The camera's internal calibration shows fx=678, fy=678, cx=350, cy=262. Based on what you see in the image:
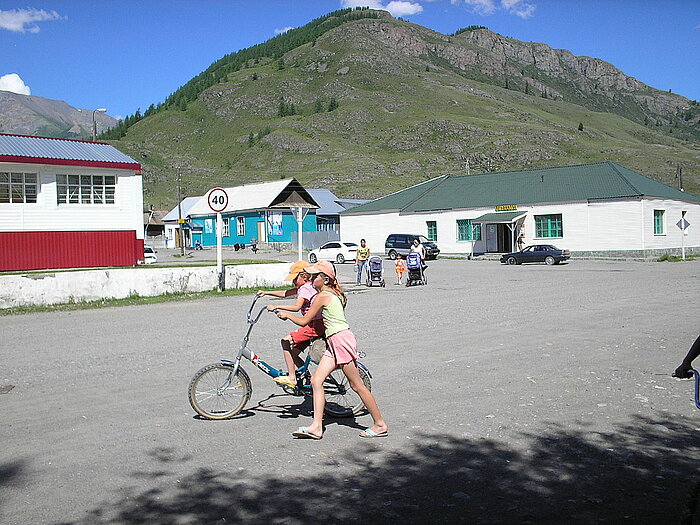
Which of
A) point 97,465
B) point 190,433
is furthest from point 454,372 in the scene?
point 97,465

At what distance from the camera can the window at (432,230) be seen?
178ft

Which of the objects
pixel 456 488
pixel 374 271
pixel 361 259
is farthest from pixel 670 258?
pixel 456 488

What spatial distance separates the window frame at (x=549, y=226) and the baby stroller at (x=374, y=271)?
26.5 m

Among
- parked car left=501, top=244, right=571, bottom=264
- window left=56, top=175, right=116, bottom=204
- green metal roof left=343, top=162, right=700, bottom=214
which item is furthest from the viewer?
green metal roof left=343, top=162, right=700, bottom=214

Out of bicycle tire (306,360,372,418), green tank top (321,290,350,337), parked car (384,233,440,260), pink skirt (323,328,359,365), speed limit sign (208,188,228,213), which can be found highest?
speed limit sign (208,188,228,213)

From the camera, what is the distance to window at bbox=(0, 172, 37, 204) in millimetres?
28500

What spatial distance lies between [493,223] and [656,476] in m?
46.8

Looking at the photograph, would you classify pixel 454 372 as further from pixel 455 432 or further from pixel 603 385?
pixel 455 432

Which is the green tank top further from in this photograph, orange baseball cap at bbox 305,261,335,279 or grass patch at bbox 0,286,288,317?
grass patch at bbox 0,286,288,317

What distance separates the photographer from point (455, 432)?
622cm

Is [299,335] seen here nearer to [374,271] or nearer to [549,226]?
[374,271]

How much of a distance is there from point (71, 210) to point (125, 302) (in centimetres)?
1373

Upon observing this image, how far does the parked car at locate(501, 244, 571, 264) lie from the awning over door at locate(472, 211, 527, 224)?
699 cm

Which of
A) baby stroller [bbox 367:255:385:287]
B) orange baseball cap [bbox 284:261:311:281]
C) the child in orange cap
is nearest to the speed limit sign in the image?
baby stroller [bbox 367:255:385:287]
